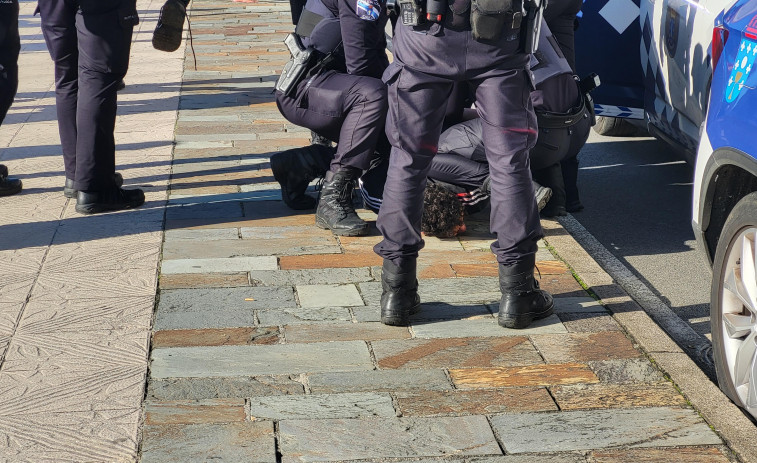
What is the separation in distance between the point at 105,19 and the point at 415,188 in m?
2.10

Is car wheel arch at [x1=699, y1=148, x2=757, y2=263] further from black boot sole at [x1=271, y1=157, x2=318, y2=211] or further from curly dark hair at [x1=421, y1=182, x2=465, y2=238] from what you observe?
black boot sole at [x1=271, y1=157, x2=318, y2=211]

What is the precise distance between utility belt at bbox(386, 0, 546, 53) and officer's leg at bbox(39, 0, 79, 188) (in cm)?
226

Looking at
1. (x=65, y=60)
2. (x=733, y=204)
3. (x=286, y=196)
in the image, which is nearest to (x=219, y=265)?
(x=286, y=196)

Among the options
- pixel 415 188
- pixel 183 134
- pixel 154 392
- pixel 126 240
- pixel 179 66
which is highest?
pixel 415 188

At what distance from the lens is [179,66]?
10359 millimetres

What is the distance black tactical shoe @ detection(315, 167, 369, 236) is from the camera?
4.89 meters

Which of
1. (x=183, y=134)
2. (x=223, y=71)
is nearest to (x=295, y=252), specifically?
A: (x=183, y=134)

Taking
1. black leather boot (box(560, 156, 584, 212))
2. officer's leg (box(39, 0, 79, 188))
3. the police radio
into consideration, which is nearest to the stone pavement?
officer's leg (box(39, 0, 79, 188))

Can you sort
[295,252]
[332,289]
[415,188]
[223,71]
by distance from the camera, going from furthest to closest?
[223,71] < [295,252] < [332,289] < [415,188]

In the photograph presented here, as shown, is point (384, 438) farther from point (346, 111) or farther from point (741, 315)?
point (346, 111)

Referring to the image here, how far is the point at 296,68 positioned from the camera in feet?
16.7

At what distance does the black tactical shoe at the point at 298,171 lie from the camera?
17.3 ft

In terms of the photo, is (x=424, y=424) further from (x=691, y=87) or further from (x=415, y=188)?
(x=691, y=87)

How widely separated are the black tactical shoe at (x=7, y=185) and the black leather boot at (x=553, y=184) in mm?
2884
